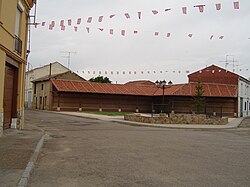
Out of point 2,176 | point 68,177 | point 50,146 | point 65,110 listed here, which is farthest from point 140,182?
point 65,110

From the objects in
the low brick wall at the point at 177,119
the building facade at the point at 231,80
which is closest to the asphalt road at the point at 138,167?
the low brick wall at the point at 177,119

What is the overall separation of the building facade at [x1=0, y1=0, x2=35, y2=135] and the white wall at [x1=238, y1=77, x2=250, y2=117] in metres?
38.6

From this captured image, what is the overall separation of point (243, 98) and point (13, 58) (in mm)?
42518

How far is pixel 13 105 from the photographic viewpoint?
16344 mm

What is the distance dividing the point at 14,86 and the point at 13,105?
942mm

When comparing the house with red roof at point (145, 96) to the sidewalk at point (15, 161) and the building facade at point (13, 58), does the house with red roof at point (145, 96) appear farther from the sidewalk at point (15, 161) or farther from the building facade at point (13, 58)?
the sidewalk at point (15, 161)

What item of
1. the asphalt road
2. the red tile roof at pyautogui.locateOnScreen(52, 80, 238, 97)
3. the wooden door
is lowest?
the asphalt road

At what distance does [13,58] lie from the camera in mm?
15117

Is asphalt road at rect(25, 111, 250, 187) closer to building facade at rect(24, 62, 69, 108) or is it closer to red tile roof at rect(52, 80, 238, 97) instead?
red tile roof at rect(52, 80, 238, 97)

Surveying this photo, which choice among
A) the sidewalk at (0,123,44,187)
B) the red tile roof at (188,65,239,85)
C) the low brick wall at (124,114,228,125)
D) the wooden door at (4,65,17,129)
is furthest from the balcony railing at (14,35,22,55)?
the red tile roof at (188,65,239,85)

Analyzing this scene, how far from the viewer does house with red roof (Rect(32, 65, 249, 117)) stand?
48125 millimetres

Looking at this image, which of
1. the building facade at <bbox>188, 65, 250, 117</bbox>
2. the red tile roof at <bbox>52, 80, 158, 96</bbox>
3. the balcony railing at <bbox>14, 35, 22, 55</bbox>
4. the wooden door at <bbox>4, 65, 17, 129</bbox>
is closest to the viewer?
the wooden door at <bbox>4, 65, 17, 129</bbox>

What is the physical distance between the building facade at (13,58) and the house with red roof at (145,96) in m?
29.8

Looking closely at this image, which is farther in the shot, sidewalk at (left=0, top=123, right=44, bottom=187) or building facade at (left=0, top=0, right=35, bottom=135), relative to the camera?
building facade at (left=0, top=0, right=35, bottom=135)
